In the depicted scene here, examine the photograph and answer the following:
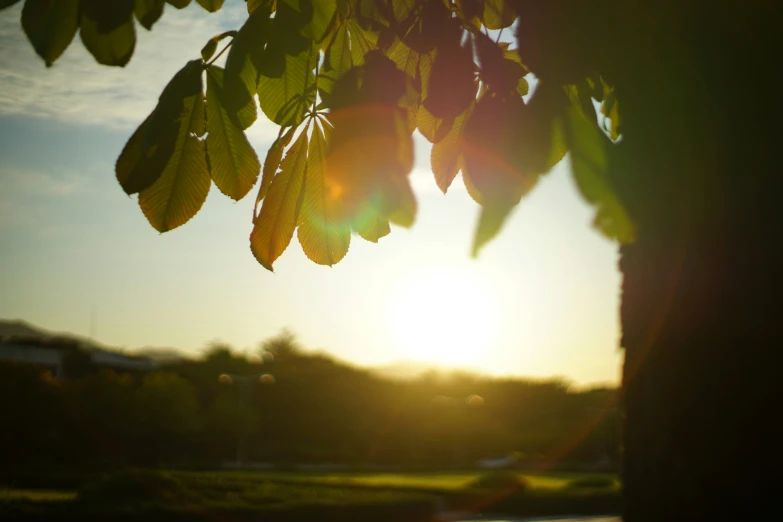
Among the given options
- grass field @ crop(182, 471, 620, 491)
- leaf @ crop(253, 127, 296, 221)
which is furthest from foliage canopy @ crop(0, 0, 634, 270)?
grass field @ crop(182, 471, 620, 491)

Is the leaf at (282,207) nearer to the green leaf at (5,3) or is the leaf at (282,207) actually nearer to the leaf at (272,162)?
the leaf at (272,162)

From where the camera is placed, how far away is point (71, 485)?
62.5 ft

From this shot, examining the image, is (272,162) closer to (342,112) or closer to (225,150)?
(225,150)

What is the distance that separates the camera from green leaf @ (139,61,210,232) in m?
1.79

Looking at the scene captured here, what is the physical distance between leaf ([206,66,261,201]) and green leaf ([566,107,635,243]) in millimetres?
924

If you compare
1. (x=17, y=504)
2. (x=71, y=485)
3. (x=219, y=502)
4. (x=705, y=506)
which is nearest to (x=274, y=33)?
(x=705, y=506)

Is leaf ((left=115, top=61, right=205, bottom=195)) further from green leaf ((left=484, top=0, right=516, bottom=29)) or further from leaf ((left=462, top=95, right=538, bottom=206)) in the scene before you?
green leaf ((left=484, top=0, right=516, bottom=29))

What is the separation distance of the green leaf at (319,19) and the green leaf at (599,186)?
1.07 m

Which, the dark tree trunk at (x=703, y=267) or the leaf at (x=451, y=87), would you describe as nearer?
the dark tree trunk at (x=703, y=267)

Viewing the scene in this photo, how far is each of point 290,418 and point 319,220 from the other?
110ft

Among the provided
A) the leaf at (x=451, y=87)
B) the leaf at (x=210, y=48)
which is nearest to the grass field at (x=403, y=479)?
the leaf at (x=210, y=48)

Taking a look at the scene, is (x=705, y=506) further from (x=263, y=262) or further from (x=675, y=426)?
(x=263, y=262)

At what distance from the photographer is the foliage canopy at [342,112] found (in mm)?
1277

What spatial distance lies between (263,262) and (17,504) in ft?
44.7
